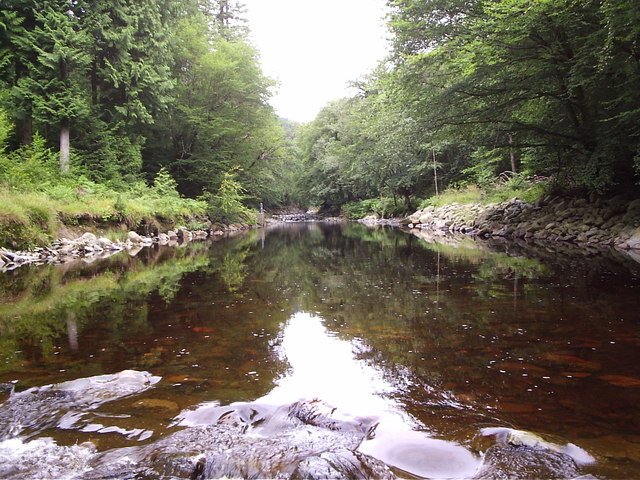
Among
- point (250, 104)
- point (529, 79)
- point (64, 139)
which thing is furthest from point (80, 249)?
point (250, 104)

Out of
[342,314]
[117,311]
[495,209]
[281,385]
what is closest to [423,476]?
[281,385]

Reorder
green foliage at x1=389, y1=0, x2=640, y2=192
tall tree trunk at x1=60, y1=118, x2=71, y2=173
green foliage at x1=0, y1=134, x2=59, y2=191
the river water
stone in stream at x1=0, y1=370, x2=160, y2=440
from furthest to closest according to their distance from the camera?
tall tree trunk at x1=60, y1=118, x2=71, y2=173 < green foliage at x1=0, y1=134, x2=59, y2=191 < green foliage at x1=389, y1=0, x2=640, y2=192 < stone in stream at x1=0, y1=370, x2=160, y2=440 < the river water

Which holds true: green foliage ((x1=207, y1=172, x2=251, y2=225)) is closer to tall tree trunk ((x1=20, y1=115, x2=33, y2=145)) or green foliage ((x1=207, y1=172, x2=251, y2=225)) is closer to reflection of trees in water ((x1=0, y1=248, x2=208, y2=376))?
tall tree trunk ((x1=20, y1=115, x2=33, y2=145))

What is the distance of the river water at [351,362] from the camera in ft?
7.73

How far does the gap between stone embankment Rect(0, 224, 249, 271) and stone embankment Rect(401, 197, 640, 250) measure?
13.4 m

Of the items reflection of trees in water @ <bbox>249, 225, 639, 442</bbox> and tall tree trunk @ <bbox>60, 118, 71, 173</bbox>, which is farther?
tall tree trunk @ <bbox>60, 118, 71, 173</bbox>

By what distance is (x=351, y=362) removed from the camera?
3648 mm

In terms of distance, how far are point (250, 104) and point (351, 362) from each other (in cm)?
2541

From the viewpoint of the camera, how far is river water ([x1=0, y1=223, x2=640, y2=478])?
7.73ft

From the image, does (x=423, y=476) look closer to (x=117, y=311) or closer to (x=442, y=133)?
(x=117, y=311)

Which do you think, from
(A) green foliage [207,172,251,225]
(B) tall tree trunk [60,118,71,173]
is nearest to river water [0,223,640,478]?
(B) tall tree trunk [60,118,71,173]

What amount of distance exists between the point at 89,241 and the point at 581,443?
14.0 metres

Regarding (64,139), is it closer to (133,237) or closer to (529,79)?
(133,237)

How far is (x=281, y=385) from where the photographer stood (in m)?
3.17
